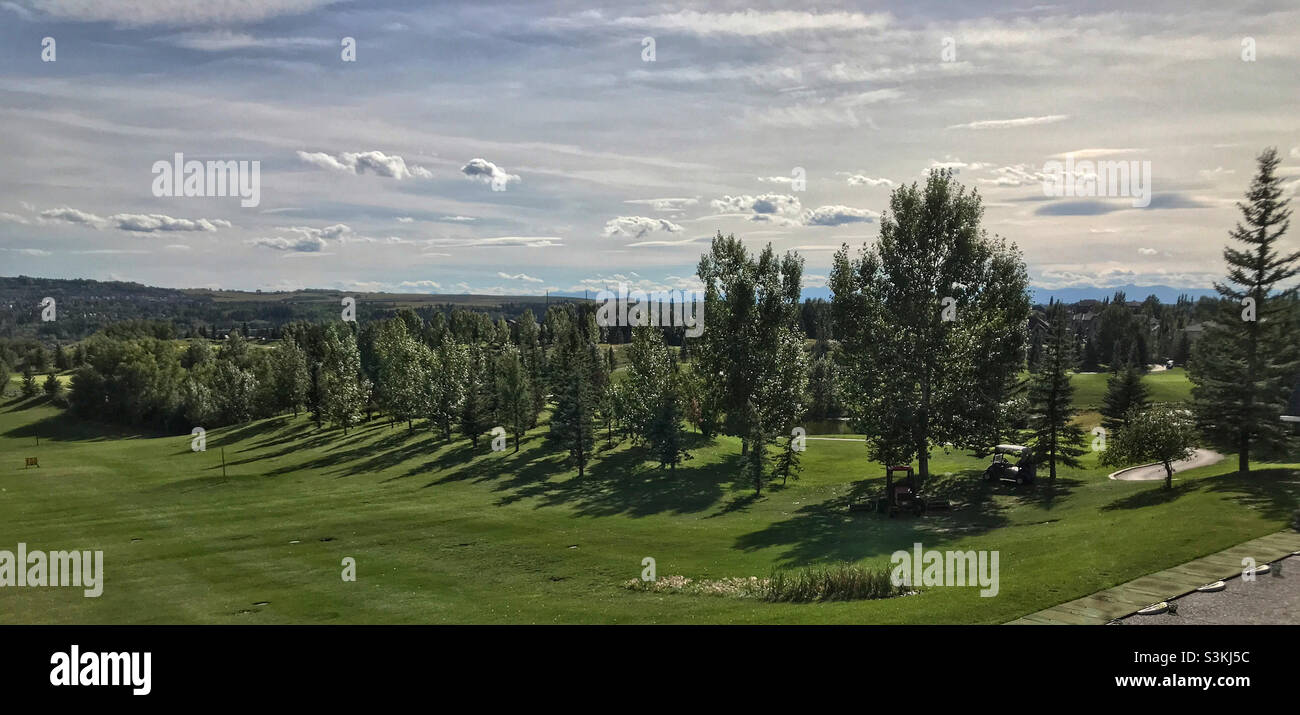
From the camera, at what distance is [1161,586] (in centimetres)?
2122

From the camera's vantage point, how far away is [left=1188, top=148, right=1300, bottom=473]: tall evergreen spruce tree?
1508 inches

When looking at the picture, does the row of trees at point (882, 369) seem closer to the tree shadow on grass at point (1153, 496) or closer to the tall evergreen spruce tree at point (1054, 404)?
the tall evergreen spruce tree at point (1054, 404)

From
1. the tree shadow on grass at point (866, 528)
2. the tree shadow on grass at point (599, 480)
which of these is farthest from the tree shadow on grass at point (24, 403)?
the tree shadow on grass at point (866, 528)

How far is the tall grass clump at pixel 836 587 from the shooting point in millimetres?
26281

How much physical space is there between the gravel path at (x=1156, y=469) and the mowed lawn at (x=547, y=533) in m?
1.77

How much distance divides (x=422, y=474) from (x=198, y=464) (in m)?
33.6

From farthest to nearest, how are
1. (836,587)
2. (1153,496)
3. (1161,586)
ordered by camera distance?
(1153,496) < (836,587) < (1161,586)

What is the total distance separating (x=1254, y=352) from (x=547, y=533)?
144 feet

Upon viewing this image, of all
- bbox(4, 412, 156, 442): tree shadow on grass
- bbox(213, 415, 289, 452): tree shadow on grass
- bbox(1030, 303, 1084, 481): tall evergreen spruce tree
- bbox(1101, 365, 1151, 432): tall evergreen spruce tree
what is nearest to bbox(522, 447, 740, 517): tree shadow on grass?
bbox(1030, 303, 1084, 481): tall evergreen spruce tree

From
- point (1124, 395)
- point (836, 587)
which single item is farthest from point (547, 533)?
point (1124, 395)

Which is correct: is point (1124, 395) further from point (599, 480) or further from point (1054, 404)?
point (599, 480)

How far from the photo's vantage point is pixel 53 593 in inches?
1230
